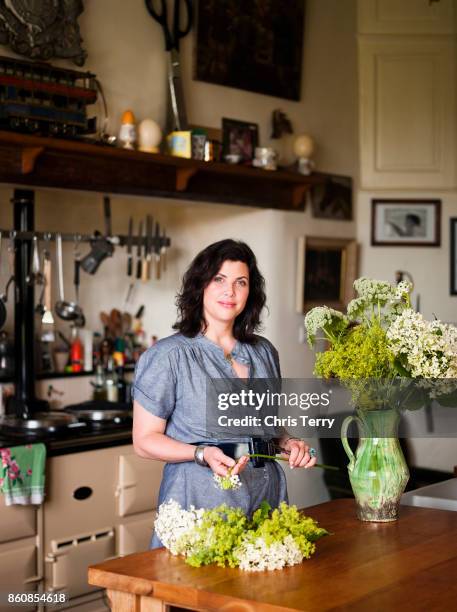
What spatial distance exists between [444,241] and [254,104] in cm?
141

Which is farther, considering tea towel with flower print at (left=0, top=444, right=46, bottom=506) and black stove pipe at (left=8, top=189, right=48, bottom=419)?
black stove pipe at (left=8, top=189, right=48, bottom=419)

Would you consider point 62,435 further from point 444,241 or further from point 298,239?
point 444,241

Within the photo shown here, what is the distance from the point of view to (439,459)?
5406 millimetres

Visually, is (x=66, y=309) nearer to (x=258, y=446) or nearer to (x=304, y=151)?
(x=304, y=151)

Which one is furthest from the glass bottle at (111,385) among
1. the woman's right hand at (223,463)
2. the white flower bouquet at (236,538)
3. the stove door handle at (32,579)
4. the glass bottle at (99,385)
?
the white flower bouquet at (236,538)

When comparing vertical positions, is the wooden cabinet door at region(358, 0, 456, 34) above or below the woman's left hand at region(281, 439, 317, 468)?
above

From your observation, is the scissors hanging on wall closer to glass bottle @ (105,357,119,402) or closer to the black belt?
glass bottle @ (105,357,119,402)

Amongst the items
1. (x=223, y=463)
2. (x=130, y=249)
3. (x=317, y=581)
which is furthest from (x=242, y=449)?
(x=130, y=249)

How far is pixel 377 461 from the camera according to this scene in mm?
2514

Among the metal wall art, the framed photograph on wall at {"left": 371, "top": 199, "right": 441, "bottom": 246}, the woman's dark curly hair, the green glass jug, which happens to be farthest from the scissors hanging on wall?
the green glass jug

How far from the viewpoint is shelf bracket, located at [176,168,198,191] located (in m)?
4.51

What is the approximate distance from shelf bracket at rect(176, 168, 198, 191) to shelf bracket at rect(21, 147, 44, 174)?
793mm

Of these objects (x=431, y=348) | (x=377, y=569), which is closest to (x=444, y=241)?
(x=431, y=348)

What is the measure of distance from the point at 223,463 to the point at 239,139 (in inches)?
112
